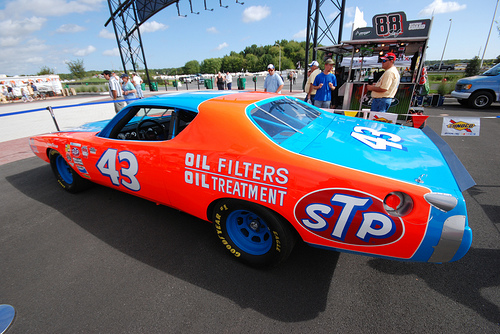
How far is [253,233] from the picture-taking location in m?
2.16

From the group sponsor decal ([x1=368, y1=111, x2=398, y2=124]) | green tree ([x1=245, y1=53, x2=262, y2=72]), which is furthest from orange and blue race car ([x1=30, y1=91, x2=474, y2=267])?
green tree ([x1=245, y1=53, x2=262, y2=72])

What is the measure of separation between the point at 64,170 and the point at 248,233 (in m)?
3.14

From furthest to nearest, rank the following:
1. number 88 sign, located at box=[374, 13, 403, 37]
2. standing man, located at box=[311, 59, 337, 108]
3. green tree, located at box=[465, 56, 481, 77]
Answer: green tree, located at box=[465, 56, 481, 77] → number 88 sign, located at box=[374, 13, 403, 37] → standing man, located at box=[311, 59, 337, 108]

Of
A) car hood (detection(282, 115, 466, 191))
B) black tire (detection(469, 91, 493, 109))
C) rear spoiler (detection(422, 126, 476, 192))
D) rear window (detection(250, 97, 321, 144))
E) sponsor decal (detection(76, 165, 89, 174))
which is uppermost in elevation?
rear window (detection(250, 97, 321, 144))

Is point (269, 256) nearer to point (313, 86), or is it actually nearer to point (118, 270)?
point (118, 270)

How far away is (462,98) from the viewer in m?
9.45

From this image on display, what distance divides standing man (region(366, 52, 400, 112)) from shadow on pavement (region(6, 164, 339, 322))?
12.7 ft

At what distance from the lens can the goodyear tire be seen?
183cm

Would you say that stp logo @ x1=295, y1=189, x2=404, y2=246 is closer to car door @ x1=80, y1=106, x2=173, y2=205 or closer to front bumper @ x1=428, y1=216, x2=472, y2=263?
front bumper @ x1=428, y1=216, x2=472, y2=263

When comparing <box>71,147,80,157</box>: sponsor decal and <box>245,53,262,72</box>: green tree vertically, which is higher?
<box>245,53,262,72</box>: green tree

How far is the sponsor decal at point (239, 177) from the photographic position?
5.54 ft

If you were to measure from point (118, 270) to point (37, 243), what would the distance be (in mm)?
1164

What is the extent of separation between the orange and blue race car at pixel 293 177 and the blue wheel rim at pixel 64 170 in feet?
3.90

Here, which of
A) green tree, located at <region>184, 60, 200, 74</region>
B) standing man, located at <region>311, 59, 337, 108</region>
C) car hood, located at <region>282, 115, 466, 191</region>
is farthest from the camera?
green tree, located at <region>184, 60, 200, 74</region>
